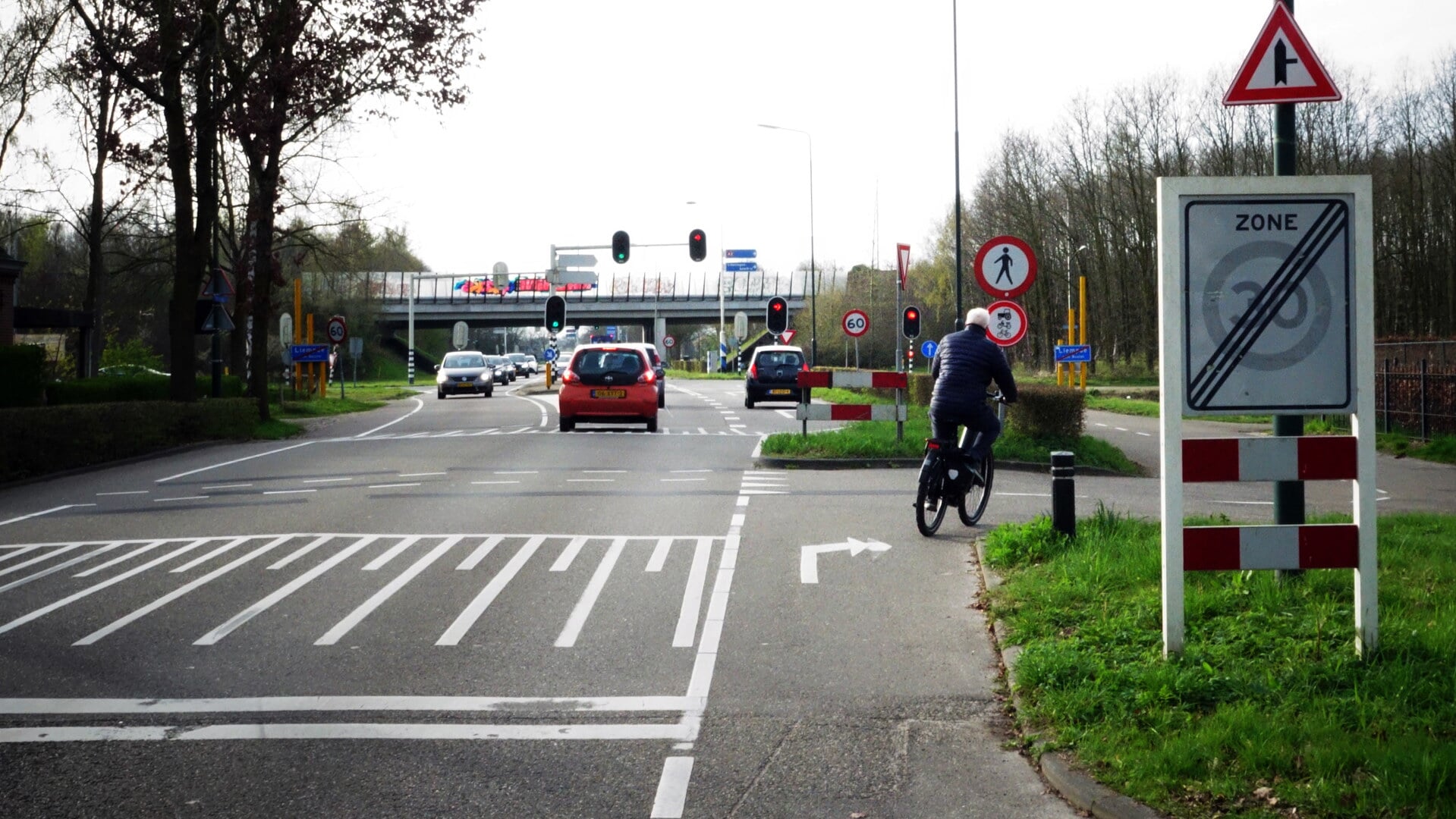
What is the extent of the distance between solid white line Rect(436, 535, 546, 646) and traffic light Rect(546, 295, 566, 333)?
34.3 metres

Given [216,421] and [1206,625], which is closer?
[1206,625]

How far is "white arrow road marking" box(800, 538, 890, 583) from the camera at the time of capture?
398 inches

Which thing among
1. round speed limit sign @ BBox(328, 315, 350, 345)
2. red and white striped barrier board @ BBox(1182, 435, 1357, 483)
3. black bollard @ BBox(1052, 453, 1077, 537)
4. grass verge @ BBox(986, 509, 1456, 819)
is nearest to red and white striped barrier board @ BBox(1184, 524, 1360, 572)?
red and white striped barrier board @ BBox(1182, 435, 1357, 483)

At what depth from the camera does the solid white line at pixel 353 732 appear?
5664mm

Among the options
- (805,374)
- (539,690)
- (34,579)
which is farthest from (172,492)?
(539,690)

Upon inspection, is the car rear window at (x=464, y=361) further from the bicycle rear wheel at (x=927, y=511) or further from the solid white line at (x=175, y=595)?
the bicycle rear wheel at (x=927, y=511)

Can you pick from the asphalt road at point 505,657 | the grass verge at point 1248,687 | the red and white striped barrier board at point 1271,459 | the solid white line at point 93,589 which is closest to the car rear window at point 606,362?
the asphalt road at point 505,657

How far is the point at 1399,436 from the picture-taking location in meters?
→ 24.8

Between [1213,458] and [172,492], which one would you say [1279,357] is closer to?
[1213,458]

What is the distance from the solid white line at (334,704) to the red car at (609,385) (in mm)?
19848

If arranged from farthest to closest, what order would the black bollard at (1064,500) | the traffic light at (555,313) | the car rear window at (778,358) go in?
the traffic light at (555,313) → the car rear window at (778,358) → the black bollard at (1064,500)

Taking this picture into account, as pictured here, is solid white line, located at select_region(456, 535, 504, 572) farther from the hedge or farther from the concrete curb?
the hedge

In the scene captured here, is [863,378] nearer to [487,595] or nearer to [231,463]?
[231,463]

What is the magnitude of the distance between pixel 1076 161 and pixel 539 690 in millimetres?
57885
